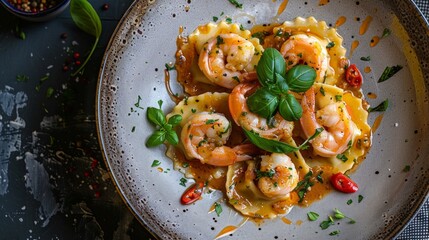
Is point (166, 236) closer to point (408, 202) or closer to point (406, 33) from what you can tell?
point (408, 202)

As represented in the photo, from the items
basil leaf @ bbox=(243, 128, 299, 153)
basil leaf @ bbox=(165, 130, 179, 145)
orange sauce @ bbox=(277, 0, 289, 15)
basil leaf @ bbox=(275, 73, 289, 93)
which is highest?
orange sauce @ bbox=(277, 0, 289, 15)

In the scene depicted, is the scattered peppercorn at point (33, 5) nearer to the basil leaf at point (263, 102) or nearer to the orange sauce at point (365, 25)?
the basil leaf at point (263, 102)

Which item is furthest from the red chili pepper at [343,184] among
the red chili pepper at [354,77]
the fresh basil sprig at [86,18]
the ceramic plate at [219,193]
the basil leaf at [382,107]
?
the fresh basil sprig at [86,18]

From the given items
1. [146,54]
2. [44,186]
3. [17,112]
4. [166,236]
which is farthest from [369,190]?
[17,112]

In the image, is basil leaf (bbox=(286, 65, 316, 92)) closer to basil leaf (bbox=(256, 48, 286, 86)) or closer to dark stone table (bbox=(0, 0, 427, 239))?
basil leaf (bbox=(256, 48, 286, 86))

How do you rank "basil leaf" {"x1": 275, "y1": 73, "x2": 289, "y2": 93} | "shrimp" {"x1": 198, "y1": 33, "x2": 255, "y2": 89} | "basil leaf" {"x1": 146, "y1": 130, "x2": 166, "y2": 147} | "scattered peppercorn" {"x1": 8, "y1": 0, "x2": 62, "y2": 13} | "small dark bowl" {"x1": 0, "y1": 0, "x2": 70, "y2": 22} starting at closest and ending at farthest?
"basil leaf" {"x1": 275, "y1": 73, "x2": 289, "y2": 93} → "basil leaf" {"x1": 146, "y1": 130, "x2": 166, "y2": 147} → "shrimp" {"x1": 198, "y1": 33, "x2": 255, "y2": 89} → "small dark bowl" {"x1": 0, "y1": 0, "x2": 70, "y2": 22} → "scattered peppercorn" {"x1": 8, "y1": 0, "x2": 62, "y2": 13}

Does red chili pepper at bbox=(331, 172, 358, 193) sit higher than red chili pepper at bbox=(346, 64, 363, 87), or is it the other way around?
red chili pepper at bbox=(346, 64, 363, 87)

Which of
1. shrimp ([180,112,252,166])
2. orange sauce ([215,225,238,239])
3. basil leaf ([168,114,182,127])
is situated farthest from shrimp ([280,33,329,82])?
orange sauce ([215,225,238,239])
